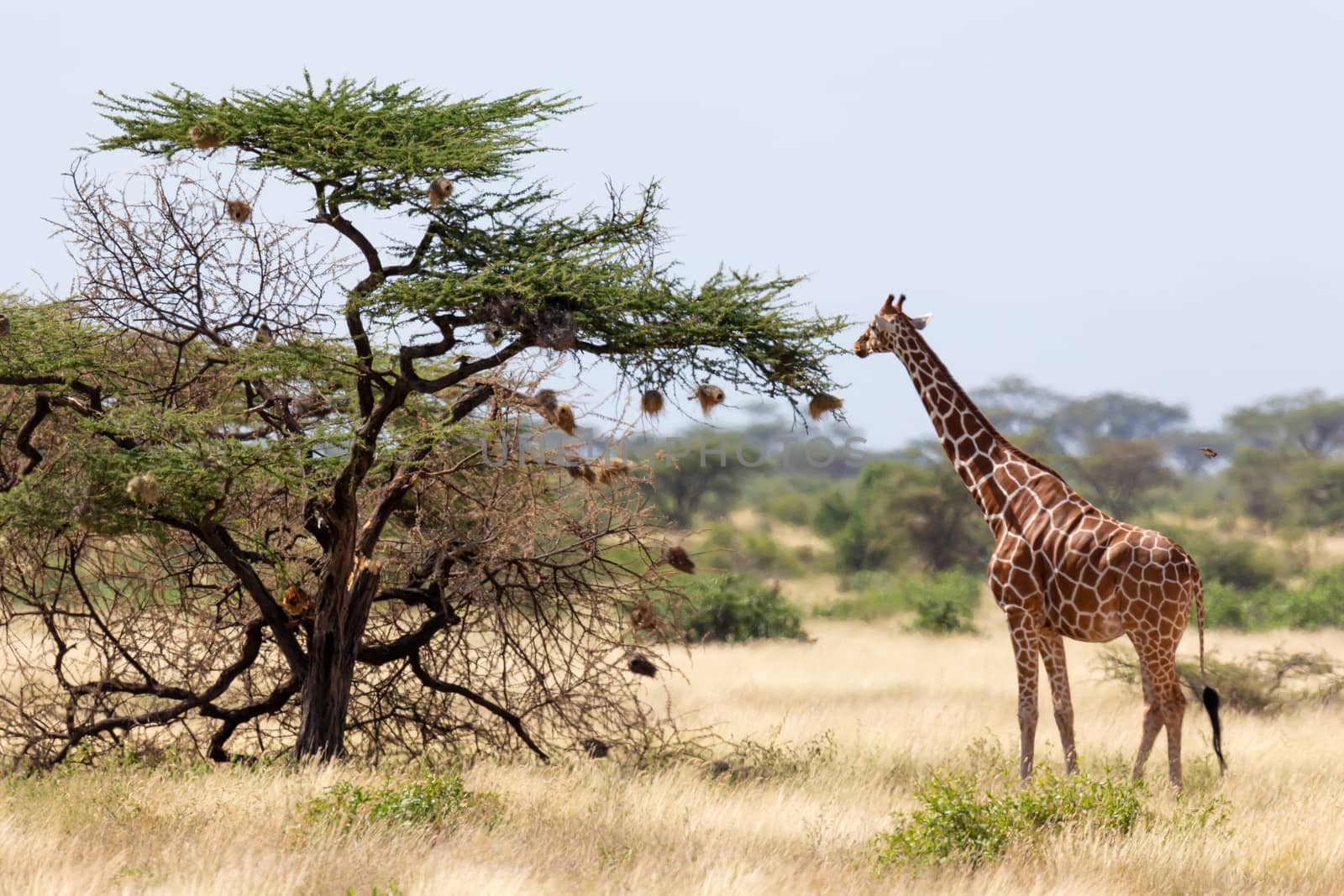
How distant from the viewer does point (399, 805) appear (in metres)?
8.22

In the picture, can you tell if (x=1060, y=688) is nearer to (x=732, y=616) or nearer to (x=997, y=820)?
(x=997, y=820)

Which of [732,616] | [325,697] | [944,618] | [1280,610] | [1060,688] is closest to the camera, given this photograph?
[1060,688]

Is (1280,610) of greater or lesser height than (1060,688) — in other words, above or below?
below

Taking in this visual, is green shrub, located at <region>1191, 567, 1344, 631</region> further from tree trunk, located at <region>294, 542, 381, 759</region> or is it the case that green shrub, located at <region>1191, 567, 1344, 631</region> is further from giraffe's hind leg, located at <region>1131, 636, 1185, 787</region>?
tree trunk, located at <region>294, 542, 381, 759</region>

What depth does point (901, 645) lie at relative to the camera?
73.9 feet

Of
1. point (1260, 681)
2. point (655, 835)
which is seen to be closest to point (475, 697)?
point (655, 835)

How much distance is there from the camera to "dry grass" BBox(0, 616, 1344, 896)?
718 cm

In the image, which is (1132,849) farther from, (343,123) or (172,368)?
(172,368)

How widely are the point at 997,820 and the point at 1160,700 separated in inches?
82.8

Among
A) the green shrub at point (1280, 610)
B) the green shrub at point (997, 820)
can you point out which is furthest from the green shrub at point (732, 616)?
the green shrub at point (997, 820)

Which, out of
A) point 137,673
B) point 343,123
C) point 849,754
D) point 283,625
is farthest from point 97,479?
point 849,754

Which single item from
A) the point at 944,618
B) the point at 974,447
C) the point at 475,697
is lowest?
the point at 944,618

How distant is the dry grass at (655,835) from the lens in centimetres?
718

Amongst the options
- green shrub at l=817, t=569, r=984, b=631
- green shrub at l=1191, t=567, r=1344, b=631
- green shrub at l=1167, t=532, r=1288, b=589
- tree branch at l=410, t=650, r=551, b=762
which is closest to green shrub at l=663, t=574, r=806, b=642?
green shrub at l=817, t=569, r=984, b=631
